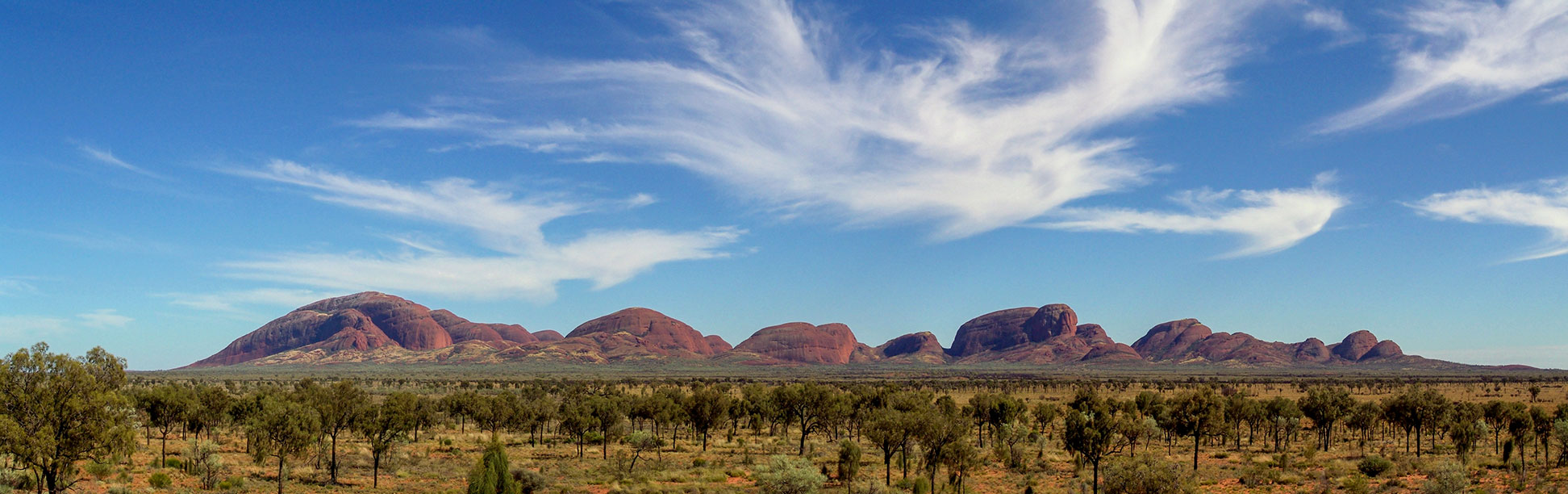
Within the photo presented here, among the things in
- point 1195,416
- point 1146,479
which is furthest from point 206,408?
point 1195,416

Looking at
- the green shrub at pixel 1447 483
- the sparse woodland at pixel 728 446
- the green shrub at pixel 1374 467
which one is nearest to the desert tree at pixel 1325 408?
the sparse woodland at pixel 728 446

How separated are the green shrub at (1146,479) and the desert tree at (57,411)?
35.6 metres

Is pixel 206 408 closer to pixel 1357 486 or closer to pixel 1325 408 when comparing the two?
pixel 1357 486

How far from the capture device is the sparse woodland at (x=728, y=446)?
29.6 meters

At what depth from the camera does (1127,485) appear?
30.5 metres

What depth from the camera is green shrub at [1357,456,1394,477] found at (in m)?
42.7

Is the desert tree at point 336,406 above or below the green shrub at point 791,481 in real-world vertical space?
above

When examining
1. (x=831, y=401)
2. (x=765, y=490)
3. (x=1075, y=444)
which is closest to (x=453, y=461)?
(x=765, y=490)

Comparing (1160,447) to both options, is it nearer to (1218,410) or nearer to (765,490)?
(1218,410)

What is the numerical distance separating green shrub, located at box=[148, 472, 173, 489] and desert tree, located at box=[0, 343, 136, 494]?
354 inches

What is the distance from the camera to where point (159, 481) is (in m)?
37.2

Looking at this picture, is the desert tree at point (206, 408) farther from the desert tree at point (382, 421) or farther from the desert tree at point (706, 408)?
the desert tree at point (706, 408)

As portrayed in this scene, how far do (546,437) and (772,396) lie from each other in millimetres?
20023

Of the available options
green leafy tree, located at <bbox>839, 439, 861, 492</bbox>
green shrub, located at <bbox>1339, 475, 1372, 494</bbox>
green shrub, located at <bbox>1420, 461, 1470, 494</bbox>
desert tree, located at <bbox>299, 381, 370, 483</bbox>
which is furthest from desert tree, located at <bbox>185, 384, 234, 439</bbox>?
green shrub, located at <bbox>1420, 461, 1470, 494</bbox>
